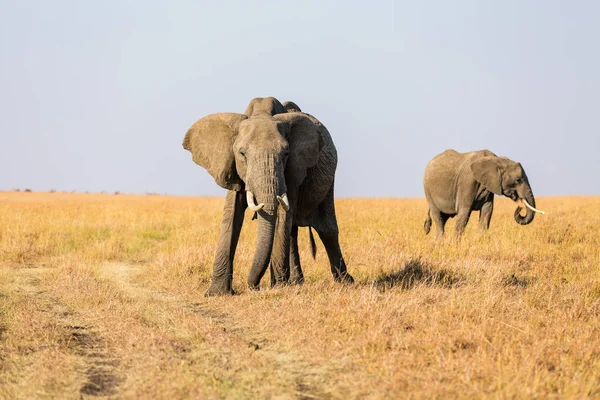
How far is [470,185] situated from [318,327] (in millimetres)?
11593

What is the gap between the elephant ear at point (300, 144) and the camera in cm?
892

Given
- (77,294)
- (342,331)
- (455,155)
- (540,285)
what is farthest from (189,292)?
(455,155)

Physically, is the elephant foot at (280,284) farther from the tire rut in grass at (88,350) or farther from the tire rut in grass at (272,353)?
the tire rut in grass at (88,350)

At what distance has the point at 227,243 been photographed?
9.41m

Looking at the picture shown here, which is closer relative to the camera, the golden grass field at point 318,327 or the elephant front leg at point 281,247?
the golden grass field at point 318,327

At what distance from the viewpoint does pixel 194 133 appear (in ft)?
31.5

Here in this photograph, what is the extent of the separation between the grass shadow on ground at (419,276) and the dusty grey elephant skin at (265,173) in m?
0.73

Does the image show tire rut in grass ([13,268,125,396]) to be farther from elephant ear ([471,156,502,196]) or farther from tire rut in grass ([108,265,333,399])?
elephant ear ([471,156,502,196])

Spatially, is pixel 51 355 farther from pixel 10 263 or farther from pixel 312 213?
pixel 10 263

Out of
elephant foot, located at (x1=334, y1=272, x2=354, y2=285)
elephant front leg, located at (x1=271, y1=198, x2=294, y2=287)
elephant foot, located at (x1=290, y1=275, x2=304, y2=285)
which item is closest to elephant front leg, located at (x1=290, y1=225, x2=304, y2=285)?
elephant foot, located at (x1=290, y1=275, x2=304, y2=285)

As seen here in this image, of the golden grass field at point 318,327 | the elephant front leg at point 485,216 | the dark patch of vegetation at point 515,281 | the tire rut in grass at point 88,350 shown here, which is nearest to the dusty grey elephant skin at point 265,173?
the golden grass field at point 318,327

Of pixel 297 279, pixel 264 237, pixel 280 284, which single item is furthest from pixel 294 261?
pixel 264 237

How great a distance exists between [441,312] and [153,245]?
992cm

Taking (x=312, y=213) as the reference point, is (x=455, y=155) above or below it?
above
